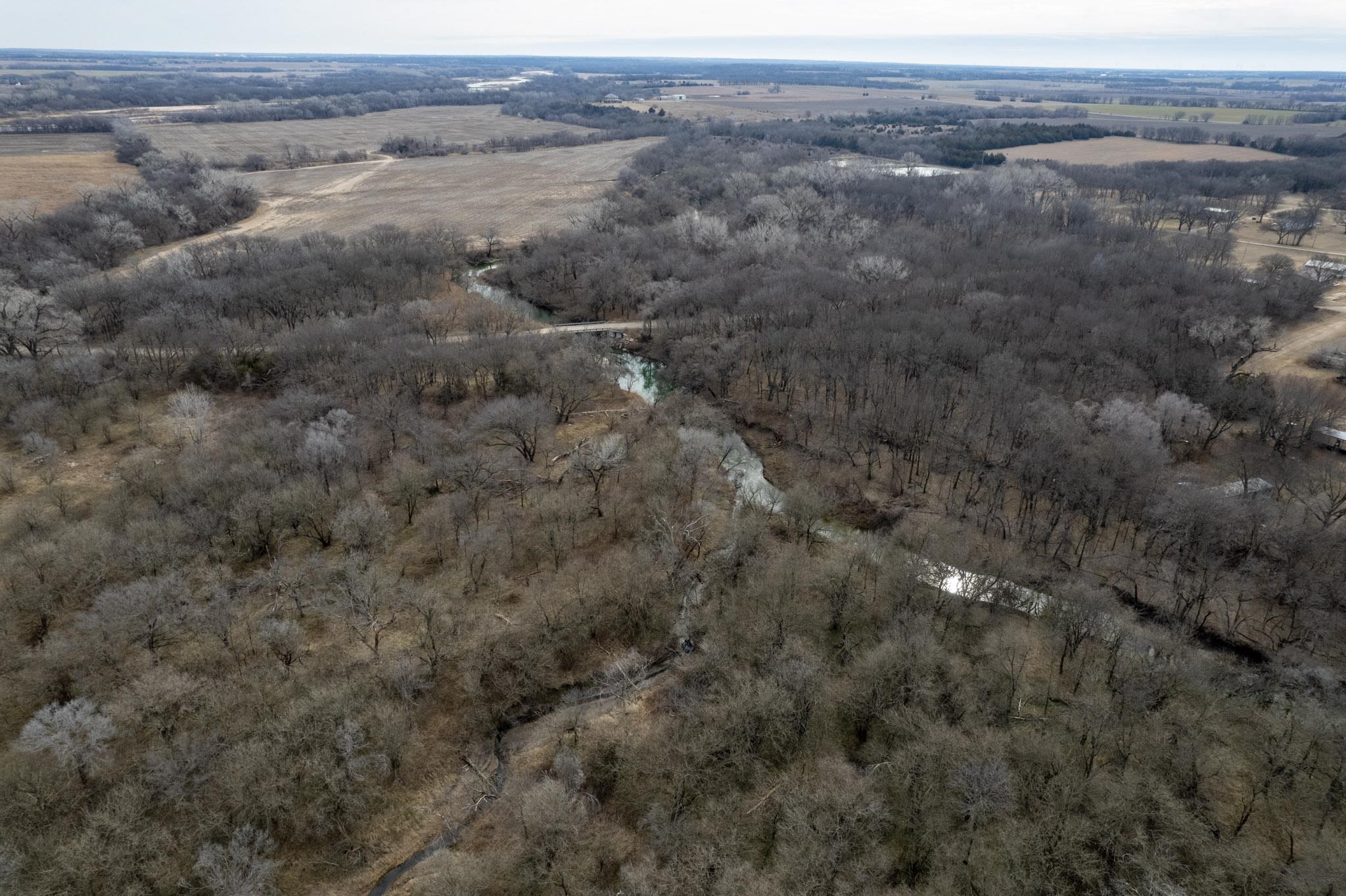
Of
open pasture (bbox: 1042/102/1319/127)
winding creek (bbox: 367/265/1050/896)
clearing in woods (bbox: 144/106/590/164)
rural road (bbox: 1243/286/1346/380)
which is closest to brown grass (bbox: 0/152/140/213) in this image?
clearing in woods (bbox: 144/106/590/164)

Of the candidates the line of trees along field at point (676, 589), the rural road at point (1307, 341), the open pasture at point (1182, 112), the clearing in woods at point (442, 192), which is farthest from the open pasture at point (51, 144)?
the open pasture at point (1182, 112)

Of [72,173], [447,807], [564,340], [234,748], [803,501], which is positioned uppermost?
[72,173]

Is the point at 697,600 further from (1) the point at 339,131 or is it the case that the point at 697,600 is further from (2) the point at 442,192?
(1) the point at 339,131

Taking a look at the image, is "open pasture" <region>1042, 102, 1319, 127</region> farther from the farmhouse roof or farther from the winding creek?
the winding creek

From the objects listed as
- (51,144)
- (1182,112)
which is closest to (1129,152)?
(1182,112)

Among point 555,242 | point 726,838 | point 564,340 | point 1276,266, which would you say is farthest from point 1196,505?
point 555,242

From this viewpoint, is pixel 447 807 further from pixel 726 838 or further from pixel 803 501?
pixel 803 501
